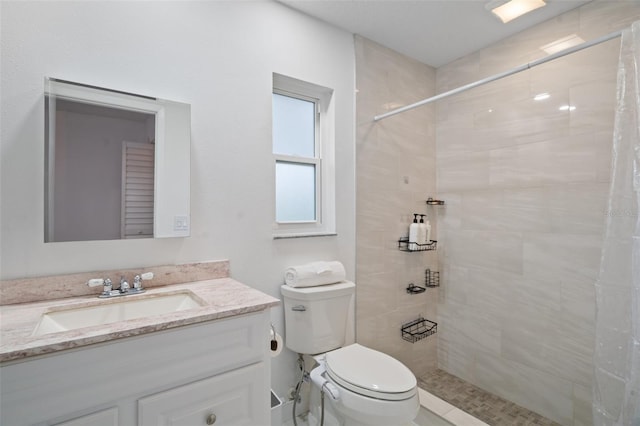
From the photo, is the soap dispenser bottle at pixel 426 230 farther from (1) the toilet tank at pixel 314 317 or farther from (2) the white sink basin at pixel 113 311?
(2) the white sink basin at pixel 113 311

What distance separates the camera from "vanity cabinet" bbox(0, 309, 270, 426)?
2.64 ft

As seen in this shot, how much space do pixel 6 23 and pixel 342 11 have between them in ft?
5.17

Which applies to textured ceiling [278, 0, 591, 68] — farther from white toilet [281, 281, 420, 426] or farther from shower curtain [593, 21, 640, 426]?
white toilet [281, 281, 420, 426]

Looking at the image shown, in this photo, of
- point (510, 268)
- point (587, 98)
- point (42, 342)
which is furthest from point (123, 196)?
point (587, 98)

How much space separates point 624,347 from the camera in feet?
4.00

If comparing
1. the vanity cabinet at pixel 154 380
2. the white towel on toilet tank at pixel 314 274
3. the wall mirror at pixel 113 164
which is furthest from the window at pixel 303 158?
the vanity cabinet at pixel 154 380

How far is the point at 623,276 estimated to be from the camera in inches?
49.3

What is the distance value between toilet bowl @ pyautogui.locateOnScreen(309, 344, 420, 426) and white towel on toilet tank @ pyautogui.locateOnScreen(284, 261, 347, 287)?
0.38m

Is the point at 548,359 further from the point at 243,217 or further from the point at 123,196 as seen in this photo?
the point at 123,196

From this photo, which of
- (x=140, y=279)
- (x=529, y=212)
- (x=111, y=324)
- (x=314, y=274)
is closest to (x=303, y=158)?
(x=314, y=274)

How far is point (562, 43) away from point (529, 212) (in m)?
1.05

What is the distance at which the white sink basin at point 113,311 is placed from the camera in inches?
43.0

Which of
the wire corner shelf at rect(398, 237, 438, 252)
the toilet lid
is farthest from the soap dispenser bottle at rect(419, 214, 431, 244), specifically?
the toilet lid

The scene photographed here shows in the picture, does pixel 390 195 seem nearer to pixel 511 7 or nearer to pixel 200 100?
pixel 511 7
